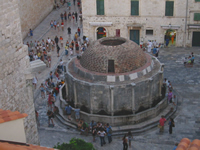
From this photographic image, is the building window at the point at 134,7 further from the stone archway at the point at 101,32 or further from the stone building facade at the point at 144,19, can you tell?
the stone archway at the point at 101,32

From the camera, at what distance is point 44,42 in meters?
40.5

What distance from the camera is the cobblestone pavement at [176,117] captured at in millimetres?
22500

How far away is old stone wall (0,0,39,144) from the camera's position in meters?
13.9

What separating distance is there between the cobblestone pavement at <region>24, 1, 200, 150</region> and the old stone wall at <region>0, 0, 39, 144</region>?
7119 mm

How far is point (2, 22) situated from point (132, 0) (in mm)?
26584

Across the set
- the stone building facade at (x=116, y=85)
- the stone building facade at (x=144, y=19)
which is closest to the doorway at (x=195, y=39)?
the stone building facade at (x=144, y=19)

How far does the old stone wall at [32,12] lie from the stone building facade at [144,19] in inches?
316

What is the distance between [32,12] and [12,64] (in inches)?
1286

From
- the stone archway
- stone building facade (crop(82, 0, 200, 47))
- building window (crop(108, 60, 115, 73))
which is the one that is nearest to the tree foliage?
building window (crop(108, 60, 115, 73))

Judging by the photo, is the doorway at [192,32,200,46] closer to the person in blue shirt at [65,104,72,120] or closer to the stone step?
the stone step

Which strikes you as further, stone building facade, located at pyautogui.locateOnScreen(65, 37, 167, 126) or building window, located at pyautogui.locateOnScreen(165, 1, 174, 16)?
building window, located at pyautogui.locateOnScreen(165, 1, 174, 16)

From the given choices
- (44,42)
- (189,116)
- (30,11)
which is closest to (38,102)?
(189,116)

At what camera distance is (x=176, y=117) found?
25125 mm

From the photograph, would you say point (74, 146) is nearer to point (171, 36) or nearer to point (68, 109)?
point (68, 109)
